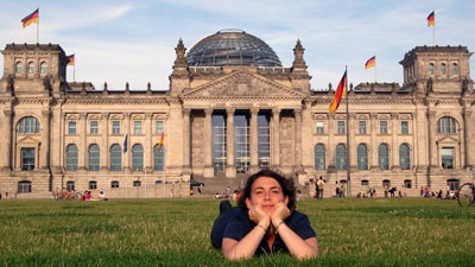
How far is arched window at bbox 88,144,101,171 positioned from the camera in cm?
9586

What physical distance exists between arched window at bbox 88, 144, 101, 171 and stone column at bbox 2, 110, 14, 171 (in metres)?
10.9

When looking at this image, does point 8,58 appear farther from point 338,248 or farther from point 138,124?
point 338,248

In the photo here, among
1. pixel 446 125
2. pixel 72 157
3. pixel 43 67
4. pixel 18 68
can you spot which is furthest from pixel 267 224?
pixel 18 68

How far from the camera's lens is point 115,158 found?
3789 inches

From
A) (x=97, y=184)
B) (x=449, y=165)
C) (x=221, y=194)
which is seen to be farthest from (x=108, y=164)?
(x=449, y=165)

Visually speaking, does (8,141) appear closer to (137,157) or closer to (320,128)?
(137,157)

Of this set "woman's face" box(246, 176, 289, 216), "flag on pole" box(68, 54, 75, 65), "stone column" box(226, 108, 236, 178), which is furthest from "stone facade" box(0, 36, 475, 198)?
"woman's face" box(246, 176, 289, 216)

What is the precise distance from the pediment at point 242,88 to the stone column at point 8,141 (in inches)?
966

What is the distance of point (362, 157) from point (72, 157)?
41942 millimetres

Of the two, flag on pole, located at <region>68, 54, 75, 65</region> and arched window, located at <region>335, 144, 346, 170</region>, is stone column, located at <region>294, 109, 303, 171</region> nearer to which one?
arched window, located at <region>335, 144, 346, 170</region>

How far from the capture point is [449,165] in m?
97.9

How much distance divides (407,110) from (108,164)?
4421 cm

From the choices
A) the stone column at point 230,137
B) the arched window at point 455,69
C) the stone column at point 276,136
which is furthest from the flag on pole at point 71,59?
the arched window at point 455,69

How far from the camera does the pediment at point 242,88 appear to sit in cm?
9269
